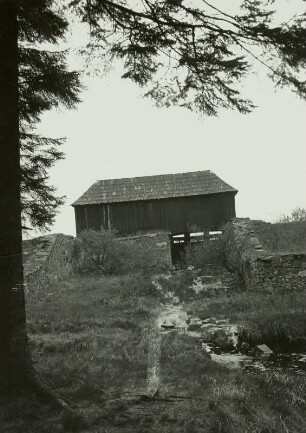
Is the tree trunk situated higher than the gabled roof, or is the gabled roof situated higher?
the gabled roof

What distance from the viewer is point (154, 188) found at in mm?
27672

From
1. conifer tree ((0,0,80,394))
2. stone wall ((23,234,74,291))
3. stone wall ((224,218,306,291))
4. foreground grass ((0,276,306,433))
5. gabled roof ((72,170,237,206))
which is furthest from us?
gabled roof ((72,170,237,206))

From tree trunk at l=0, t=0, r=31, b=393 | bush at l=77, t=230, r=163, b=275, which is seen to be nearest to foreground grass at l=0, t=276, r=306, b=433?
tree trunk at l=0, t=0, r=31, b=393

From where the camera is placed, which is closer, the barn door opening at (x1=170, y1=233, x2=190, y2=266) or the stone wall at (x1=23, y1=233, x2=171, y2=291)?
the stone wall at (x1=23, y1=233, x2=171, y2=291)

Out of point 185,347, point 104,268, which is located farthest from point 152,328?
point 104,268

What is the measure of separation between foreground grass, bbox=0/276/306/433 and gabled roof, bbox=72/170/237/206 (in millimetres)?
17865

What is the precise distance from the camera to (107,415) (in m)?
4.30

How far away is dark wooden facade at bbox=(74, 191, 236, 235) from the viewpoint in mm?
26781

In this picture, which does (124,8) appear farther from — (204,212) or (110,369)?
(204,212)

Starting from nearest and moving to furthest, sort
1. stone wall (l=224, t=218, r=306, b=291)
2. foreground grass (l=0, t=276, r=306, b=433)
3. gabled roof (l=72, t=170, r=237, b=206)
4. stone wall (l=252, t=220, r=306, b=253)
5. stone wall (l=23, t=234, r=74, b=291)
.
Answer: foreground grass (l=0, t=276, r=306, b=433) < stone wall (l=224, t=218, r=306, b=291) < stone wall (l=23, t=234, r=74, b=291) < stone wall (l=252, t=220, r=306, b=253) < gabled roof (l=72, t=170, r=237, b=206)

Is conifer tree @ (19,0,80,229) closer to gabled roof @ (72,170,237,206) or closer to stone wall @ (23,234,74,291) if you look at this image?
stone wall @ (23,234,74,291)

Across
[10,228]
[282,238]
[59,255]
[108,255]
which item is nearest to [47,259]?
[59,255]

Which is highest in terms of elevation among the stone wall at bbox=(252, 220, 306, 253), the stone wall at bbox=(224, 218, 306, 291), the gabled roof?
the gabled roof

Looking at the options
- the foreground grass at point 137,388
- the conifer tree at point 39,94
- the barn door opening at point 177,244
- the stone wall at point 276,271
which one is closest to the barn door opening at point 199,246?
the barn door opening at point 177,244
